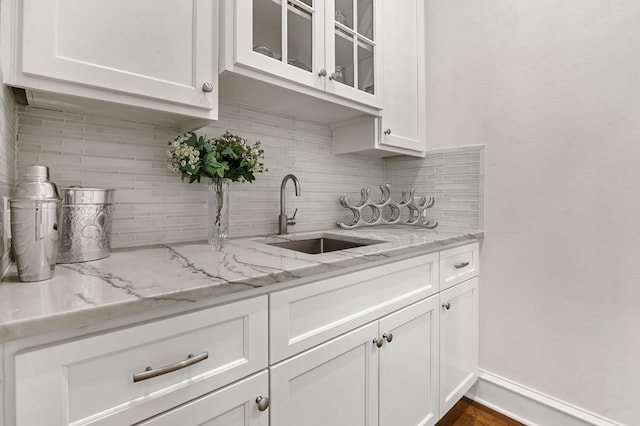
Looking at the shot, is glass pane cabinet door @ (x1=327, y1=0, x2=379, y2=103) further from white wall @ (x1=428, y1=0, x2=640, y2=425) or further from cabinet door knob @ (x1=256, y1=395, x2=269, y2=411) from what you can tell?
cabinet door knob @ (x1=256, y1=395, x2=269, y2=411)

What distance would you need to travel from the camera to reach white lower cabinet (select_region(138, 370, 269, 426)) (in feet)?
1.91

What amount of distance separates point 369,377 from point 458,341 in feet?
2.32

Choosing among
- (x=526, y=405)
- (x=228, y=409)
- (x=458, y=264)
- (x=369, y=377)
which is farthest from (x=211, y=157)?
(x=526, y=405)

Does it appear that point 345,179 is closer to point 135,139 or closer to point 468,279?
point 468,279

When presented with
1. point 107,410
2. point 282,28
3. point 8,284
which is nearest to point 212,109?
point 282,28

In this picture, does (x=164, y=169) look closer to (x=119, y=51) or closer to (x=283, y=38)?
(x=119, y=51)

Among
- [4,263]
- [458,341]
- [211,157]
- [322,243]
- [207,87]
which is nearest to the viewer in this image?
[4,263]

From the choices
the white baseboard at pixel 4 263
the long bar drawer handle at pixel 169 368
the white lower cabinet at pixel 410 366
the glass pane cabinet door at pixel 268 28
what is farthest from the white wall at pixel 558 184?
the white baseboard at pixel 4 263

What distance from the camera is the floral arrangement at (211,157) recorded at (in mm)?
1040

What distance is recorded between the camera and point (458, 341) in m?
1.45

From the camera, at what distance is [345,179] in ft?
5.97

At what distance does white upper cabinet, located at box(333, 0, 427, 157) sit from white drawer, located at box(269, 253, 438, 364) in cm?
71

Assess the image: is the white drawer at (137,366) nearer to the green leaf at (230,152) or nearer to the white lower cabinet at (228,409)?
the white lower cabinet at (228,409)

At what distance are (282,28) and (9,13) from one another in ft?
2.49
